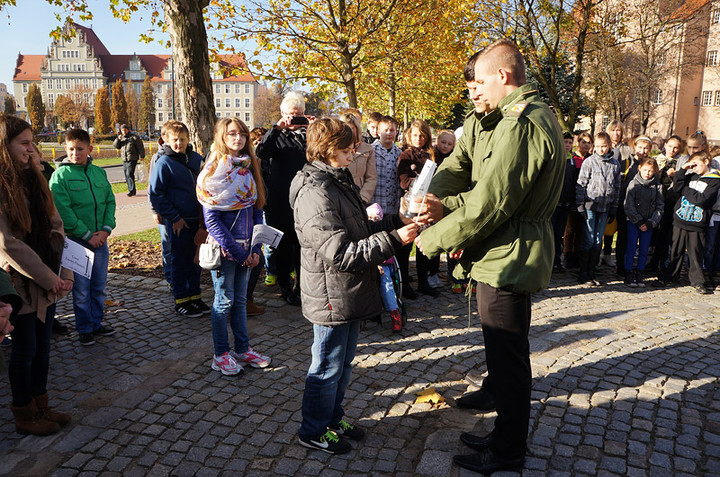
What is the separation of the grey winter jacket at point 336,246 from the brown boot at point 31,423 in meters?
2.05

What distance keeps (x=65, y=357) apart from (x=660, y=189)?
328 inches

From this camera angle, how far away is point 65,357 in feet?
17.0

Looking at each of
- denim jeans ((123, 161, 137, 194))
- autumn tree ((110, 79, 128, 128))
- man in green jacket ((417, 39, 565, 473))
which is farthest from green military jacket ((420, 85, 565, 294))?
autumn tree ((110, 79, 128, 128))

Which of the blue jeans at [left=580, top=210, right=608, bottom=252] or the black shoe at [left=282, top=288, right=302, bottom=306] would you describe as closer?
the black shoe at [left=282, top=288, right=302, bottom=306]

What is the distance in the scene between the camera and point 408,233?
3.11 m

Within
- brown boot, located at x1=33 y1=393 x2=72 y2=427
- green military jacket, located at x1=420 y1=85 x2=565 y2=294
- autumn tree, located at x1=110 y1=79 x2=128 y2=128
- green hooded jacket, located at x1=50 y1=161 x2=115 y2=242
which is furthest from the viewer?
autumn tree, located at x1=110 y1=79 x2=128 y2=128

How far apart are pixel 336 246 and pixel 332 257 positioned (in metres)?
0.07

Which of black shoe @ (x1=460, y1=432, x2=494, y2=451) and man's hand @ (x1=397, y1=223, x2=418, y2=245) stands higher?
man's hand @ (x1=397, y1=223, x2=418, y2=245)

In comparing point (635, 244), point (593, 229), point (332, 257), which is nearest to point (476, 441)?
point (332, 257)

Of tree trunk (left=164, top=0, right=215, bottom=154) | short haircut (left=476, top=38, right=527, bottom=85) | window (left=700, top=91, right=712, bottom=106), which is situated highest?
window (left=700, top=91, right=712, bottom=106)

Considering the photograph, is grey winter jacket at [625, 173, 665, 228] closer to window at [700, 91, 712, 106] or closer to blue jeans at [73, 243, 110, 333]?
blue jeans at [73, 243, 110, 333]

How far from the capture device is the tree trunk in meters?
8.36

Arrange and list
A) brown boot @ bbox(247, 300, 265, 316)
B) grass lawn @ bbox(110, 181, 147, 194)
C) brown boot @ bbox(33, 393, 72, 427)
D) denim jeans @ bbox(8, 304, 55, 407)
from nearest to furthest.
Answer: denim jeans @ bbox(8, 304, 55, 407) < brown boot @ bbox(33, 393, 72, 427) < brown boot @ bbox(247, 300, 265, 316) < grass lawn @ bbox(110, 181, 147, 194)

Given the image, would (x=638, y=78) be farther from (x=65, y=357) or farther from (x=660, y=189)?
(x=65, y=357)
